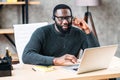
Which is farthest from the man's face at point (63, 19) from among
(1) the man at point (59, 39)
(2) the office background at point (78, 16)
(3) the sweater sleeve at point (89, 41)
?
(2) the office background at point (78, 16)

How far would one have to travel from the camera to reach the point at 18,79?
5.74ft

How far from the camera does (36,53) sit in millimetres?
2191

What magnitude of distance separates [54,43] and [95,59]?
64cm

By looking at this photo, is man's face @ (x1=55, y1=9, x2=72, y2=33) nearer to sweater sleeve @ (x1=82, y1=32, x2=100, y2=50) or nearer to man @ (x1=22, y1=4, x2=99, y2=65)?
man @ (x1=22, y1=4, x2=99, y2=65)

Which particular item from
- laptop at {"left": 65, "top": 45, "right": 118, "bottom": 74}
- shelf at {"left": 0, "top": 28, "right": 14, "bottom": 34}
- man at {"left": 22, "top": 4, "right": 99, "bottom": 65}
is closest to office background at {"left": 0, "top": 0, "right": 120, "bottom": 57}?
shelf at {"left": 0, "top": 28, "right": 14, "bottom": 34}

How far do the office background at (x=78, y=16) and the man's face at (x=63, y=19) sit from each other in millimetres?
1936

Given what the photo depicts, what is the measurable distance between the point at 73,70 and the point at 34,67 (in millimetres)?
312

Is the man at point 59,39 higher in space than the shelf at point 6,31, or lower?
higher

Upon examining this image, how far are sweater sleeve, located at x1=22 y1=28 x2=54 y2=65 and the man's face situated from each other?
0.18 metres

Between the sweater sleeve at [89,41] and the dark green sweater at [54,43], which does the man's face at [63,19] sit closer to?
the dark green sweater at [54,43]

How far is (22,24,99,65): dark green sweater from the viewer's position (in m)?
2.23

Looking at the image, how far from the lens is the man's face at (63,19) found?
7.66 feet

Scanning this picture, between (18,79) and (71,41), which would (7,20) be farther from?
(18,79)

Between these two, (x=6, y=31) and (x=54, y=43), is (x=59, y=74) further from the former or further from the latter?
(x=6, y=31)
